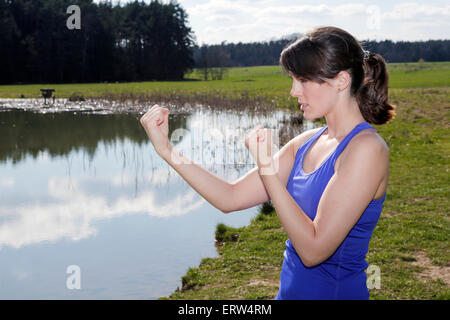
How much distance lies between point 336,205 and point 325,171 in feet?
0.54

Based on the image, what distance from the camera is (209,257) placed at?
274 inches

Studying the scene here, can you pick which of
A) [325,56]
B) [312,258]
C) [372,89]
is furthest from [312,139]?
[312,258]

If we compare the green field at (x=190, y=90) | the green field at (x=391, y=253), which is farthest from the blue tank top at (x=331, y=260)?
the green field at (x=190, y=90)

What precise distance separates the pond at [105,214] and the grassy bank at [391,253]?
1.66ft

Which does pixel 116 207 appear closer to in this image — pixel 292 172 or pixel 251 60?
pixel 292 172

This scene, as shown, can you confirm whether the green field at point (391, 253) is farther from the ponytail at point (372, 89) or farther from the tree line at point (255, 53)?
the tree line at point (255, 53)

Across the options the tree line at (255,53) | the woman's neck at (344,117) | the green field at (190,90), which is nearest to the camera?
the woman's neck at (344,117)

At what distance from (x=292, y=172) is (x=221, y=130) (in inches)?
601

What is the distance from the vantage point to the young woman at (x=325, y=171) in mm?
1657

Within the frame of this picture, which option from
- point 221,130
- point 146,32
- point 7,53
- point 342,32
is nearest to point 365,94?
point 342,32

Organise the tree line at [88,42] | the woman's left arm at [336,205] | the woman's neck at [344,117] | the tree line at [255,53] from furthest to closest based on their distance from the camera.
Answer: the tree line at [255,53] → the tree line at [88,42] → the woman's neck at [344,117] → the woman's left arm at [336,205]

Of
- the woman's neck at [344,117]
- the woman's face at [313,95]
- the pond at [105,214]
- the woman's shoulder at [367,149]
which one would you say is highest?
the woman's face at [313,95]

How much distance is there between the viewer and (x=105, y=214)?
9.14 m

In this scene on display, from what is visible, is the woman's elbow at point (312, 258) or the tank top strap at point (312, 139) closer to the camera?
the woman's elbow at point (312, 258)
